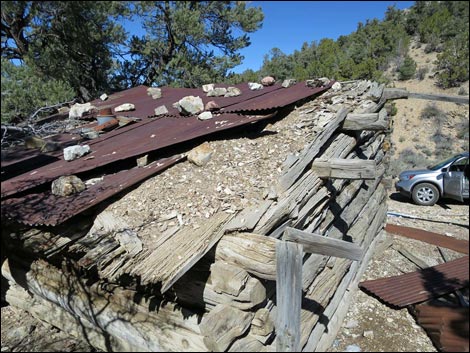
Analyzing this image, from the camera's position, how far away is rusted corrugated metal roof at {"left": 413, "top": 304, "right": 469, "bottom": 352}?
1085 mm

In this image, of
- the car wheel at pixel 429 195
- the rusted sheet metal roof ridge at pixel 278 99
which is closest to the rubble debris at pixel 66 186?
the rusted sheet metal roof ridge at pixel 278 99

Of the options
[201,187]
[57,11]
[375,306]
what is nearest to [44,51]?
[57,11]

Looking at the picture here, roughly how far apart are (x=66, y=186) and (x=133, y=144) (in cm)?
130

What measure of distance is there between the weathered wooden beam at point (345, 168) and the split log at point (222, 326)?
6.48 ft

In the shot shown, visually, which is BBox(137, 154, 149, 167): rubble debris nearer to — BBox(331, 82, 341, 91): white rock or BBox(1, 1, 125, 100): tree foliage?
BBox(1, 1, 125, 100): tree foliage

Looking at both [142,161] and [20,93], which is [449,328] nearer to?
[142,161]

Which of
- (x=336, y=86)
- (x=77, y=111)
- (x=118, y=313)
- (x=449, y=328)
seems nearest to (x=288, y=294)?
(x=449, y=328)

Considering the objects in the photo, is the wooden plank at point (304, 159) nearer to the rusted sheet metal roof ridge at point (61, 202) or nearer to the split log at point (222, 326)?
the split log at point (222, 326)

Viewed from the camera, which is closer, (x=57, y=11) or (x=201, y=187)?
(x=201, y=187)

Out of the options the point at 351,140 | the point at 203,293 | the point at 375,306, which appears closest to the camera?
the point at 375,306

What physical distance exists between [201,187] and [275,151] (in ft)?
3.90

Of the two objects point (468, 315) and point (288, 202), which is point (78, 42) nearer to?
point (288, 202)

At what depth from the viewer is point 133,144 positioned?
4.52m

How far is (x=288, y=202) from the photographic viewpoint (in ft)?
11.0
